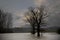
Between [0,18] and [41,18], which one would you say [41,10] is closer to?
[41,18]

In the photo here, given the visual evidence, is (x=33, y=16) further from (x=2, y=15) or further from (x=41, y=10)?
(x=2, y=15)

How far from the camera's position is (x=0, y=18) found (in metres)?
33.1

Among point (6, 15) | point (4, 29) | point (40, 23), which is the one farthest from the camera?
point (4, 29)

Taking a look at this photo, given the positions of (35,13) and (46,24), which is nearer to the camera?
(35,13)

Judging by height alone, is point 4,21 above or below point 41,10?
below

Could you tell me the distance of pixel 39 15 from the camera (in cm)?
2444

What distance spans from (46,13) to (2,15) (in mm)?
10362

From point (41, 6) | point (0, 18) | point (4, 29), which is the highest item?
point (41, 6)

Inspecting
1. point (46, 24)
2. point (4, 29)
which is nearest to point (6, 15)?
point (4, 29)

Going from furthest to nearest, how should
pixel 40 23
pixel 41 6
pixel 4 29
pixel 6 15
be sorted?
pixel 4 29
pixel 6 15
pixel 41 6
pixel 40 23

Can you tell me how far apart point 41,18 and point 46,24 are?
3289mm

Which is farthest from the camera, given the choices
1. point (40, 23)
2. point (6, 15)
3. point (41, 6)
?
point (6, 15)

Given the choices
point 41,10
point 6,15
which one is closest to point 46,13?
point 41,10

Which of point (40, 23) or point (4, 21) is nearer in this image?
point (40, 23)
